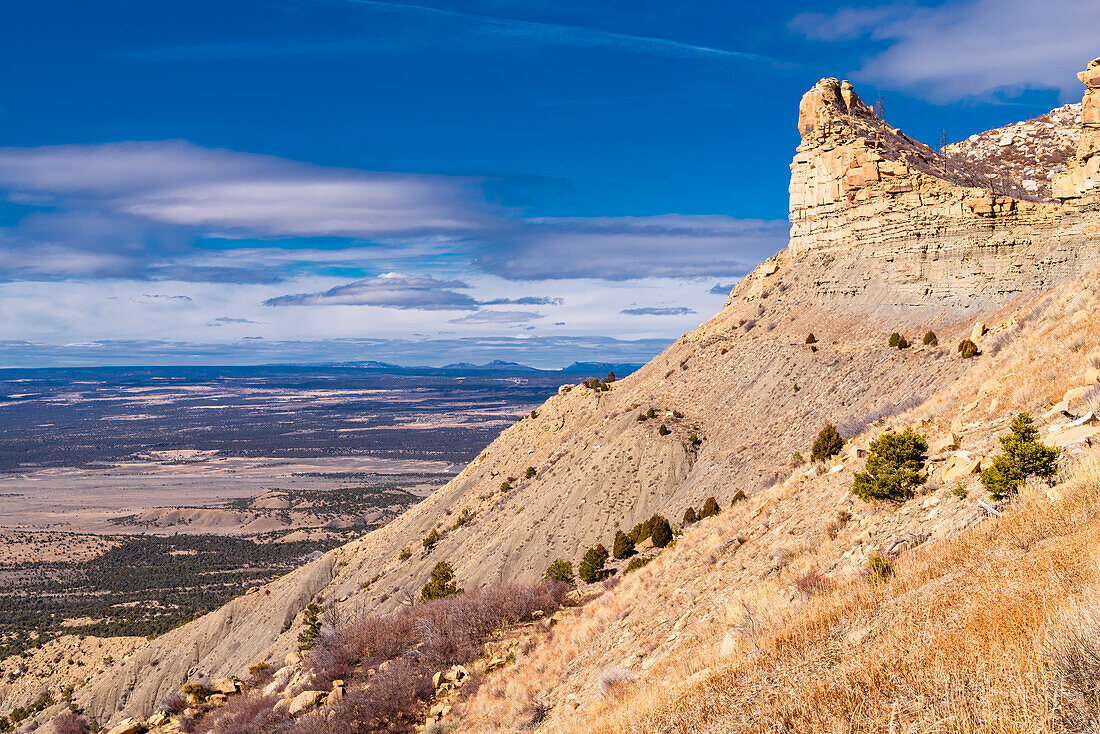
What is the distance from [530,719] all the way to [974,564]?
773 cm

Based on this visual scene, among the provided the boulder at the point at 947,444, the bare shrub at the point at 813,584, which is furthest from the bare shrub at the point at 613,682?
the boulder at the point at 947,444

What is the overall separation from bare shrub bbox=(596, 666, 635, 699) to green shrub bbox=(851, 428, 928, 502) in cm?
708

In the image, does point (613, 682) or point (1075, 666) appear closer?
point (1075, 666)

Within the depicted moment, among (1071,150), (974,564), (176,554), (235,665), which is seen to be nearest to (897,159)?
(1071,150)

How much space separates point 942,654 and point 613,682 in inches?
252

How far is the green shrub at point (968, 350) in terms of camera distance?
115ft

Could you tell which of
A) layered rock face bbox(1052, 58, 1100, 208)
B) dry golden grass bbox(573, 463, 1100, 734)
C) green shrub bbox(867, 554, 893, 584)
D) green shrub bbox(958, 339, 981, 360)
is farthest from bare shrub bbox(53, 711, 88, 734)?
layered rock face bbox(1052, 58, 1100, 208)

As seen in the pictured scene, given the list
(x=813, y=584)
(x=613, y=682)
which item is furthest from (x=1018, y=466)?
(x=613, y=682)

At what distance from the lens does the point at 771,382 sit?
4666 cm

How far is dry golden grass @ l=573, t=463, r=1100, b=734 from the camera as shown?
5.58 m

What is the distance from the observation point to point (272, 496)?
440 feet

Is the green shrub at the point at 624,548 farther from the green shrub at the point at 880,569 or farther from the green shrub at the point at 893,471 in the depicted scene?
the green shrub at the point at 880,569

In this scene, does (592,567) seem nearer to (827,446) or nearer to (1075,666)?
(827,446)

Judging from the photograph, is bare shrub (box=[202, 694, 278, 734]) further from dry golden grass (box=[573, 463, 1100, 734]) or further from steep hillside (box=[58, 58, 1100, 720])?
steep hillside (box=[58, 58, 1100, 720])
